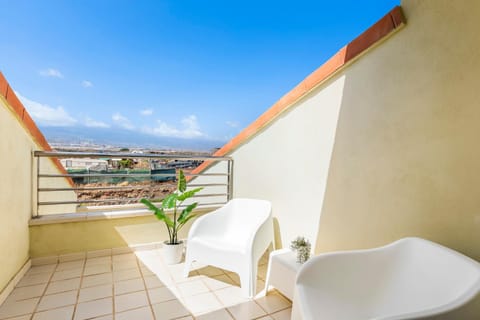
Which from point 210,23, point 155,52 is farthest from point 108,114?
point 210,23

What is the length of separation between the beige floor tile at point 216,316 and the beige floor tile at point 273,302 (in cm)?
31

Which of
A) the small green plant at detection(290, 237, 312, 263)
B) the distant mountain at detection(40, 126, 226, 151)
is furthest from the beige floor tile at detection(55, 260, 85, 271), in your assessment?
the small green plant at detection(290, 237, 312, 263)

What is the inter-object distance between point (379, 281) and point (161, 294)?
1.72 m

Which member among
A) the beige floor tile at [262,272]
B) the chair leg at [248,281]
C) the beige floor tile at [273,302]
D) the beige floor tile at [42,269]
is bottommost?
the beige floor tile at [262,272]

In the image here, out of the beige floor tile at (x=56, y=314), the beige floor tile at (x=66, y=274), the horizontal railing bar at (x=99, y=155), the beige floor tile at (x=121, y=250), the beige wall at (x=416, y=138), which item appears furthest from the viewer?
the beige floor tile at (x=121, y=250)

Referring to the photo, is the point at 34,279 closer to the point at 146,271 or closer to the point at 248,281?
the point at 146,271

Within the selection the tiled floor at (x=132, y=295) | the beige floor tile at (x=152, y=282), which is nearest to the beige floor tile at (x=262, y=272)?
the tiled floor at (x=132, y=295)

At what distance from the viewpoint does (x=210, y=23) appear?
6.52 metres

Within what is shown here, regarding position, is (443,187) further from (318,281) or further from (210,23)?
(210,23)

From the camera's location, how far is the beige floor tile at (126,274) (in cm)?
228

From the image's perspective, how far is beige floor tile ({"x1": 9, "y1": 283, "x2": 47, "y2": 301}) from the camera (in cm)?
191

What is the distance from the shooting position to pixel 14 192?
6.77ft

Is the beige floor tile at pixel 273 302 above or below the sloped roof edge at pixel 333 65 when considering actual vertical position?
below

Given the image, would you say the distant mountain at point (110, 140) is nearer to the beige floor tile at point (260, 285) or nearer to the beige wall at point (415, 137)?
the beige floor tile at point (260, 285)
